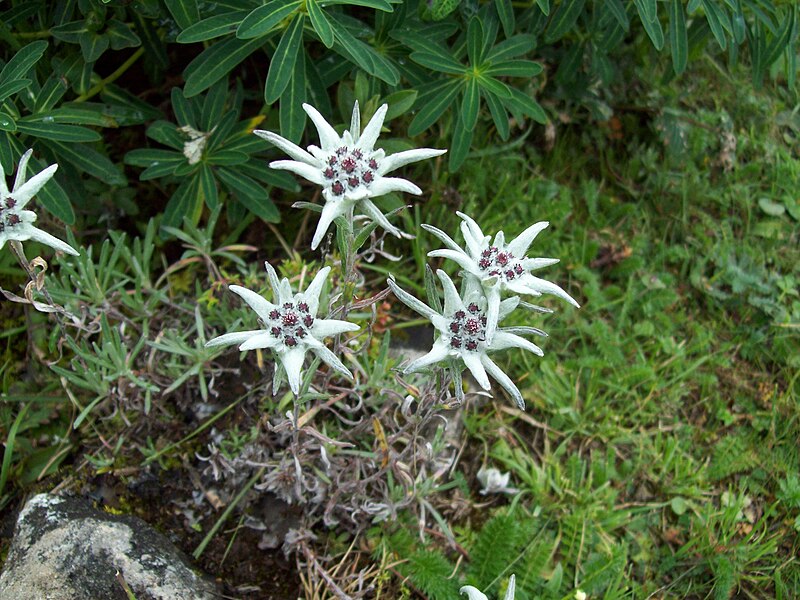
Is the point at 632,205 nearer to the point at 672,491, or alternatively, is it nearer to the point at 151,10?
the point at 672,491

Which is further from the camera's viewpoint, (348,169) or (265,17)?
(265,17)

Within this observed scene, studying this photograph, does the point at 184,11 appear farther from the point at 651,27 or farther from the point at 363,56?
the point at 651,27

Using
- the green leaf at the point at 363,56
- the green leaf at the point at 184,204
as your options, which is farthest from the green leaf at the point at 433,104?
the green leaf at the point at 184,204

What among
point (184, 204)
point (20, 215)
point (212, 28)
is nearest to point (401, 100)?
point (212, 28)

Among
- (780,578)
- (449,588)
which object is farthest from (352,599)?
(780,578)

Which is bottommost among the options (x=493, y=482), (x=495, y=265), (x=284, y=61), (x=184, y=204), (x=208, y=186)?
(x=493, y=482)

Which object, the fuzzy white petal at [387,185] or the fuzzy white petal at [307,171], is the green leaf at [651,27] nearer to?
the fuzzy white petal at [387,185]

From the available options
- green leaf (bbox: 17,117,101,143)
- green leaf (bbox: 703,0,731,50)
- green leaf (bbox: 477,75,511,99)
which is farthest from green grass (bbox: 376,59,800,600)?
green leaf (bbox: 17,117,101,143)
